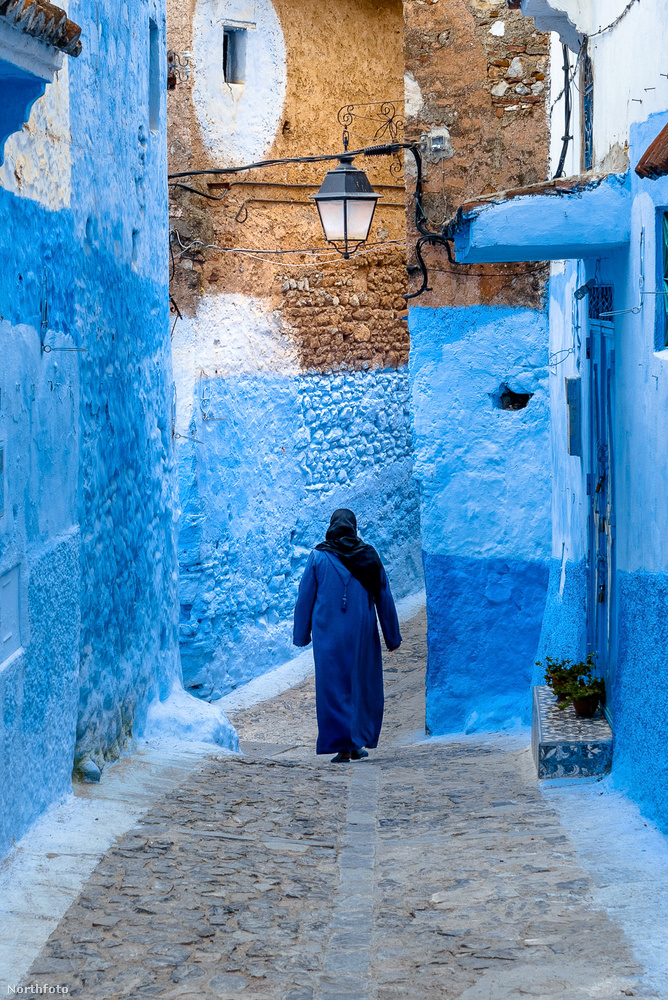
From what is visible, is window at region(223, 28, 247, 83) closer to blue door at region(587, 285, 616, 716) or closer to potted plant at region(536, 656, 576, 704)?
blue door at region(587, 285, 616, 716)

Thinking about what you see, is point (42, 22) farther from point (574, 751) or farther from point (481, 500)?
point (481, 500)

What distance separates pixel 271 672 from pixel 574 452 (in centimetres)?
513

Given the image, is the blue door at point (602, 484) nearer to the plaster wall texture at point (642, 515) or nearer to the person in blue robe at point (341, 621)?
the plaster wall texture at point (642, 515)

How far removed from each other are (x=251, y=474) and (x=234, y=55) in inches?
151

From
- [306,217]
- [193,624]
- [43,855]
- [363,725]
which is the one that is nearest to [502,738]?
[363,725]

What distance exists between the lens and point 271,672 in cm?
1141

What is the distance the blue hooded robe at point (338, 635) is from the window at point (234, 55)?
576 cm

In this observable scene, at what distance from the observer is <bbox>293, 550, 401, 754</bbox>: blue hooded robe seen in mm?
7098

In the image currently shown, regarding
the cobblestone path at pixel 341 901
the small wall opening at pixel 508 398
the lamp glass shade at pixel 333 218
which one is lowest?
the cobblestone path at pixel 341 901

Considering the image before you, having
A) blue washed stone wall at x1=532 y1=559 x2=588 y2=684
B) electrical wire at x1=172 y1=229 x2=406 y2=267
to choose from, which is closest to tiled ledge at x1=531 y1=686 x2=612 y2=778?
blue washed stone wall at x1=532 y1=559 x2=588 y2=684

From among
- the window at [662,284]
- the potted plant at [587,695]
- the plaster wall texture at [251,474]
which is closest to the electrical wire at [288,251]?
the plaster wall texture at [251,474]

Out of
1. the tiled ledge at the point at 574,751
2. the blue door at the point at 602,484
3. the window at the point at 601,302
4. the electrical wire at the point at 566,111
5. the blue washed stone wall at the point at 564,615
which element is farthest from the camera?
the blue washed stone wall at the point at 564,615

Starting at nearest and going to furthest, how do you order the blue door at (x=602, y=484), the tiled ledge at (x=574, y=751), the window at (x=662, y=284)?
the window at (x=662, y=284) < the tiled ledge at (x=574, y=751) < the blue door at (x=602, y=484)

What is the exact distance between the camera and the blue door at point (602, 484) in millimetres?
6004
